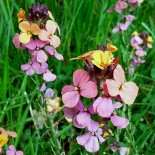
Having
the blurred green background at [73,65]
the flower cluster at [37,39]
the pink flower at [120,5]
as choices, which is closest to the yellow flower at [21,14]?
the flower cluster at [37,39]

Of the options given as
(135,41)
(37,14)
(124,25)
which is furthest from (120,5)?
(37,14)

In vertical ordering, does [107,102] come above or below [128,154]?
above

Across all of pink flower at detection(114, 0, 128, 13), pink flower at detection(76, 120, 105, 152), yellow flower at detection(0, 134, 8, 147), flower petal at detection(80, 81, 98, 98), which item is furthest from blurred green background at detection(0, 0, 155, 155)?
flower petal at detection(80, 81, 98, 98)

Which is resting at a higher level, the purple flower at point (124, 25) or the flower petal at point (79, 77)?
the flower petal at point (79, 77)

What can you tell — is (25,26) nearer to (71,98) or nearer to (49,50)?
(49,50)

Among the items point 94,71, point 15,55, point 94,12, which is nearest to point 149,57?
point 94,12

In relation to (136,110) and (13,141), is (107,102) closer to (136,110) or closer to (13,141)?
(13,141)

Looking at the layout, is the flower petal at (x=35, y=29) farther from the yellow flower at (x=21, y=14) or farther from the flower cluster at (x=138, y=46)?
the flower cluster at (x=138, y=46)
